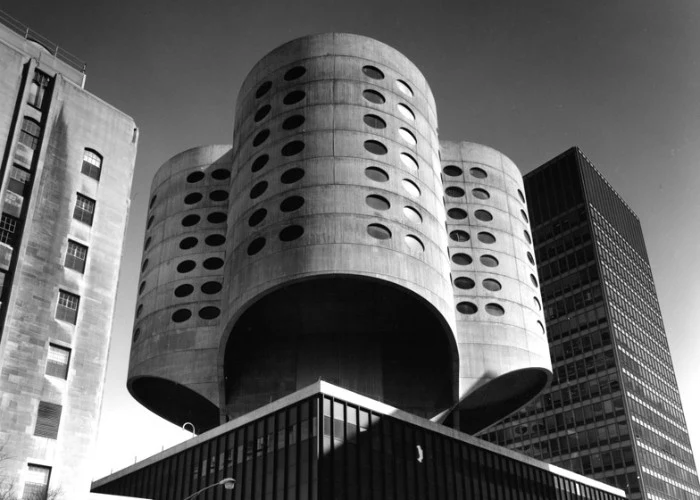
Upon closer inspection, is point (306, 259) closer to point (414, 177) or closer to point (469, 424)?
point (414, 177)

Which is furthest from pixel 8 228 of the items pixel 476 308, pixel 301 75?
pixel 476 308

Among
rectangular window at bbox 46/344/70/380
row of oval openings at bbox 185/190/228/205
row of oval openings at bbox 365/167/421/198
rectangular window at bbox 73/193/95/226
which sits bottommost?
rectangular window at bbox 46/344/70/380

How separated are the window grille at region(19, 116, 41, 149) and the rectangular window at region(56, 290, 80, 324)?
25.8 feet

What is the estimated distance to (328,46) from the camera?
54.3 metres

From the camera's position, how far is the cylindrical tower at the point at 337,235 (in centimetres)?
4706

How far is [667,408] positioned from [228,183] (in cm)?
7617

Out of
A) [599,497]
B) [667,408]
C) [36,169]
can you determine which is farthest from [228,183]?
[667,408]

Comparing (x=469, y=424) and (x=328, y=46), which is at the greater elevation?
(x=328, y=46)

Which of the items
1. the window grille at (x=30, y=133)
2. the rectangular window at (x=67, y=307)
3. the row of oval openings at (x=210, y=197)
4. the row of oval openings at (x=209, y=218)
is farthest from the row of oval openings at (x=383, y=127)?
the rectangular window at (x=67, y=307)

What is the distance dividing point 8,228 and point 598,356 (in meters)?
83.0

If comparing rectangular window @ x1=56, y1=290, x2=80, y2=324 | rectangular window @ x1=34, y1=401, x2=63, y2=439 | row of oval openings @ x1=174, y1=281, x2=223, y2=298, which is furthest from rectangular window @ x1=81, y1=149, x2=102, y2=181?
row of oval openings @ x1=174, y1=281, x2=223, y2=298

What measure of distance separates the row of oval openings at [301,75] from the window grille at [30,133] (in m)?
20.1

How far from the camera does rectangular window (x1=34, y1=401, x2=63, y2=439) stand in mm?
32094

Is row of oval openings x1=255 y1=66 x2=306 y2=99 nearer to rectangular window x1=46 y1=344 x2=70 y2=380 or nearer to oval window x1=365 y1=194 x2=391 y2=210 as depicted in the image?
oval window x1=365 y1=194 x2=391 y2=210
